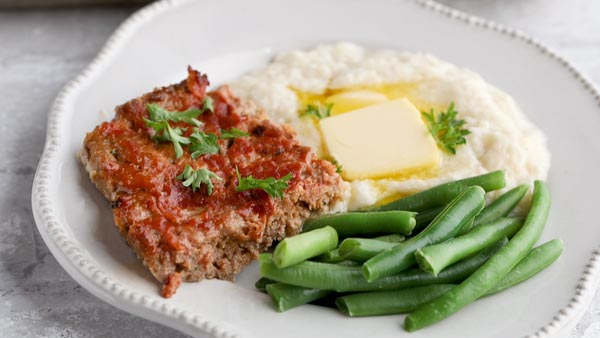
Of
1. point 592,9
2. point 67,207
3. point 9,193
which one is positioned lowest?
point 9,193

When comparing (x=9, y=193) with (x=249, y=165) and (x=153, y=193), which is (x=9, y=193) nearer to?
(x=153, y=193)

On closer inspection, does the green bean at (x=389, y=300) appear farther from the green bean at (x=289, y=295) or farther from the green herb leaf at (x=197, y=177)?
the green herb leaf at (x=197, y=177)

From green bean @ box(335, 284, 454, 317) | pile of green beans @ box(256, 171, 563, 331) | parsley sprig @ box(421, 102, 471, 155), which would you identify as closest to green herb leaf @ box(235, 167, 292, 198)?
pile of green beans @ box(256, 171, 563, 331)

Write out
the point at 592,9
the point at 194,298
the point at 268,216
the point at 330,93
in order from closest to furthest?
the point at 194,298 < the point at 268,216 < the point at 330,93 < the point at 592,9

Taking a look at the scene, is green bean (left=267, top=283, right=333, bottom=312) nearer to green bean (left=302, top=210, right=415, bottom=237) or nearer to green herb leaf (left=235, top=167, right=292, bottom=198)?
green bean (left=302, top=210, right=415, bottom=237)

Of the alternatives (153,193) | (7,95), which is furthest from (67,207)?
(7,95)

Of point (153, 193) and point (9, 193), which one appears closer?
point (153, 193)
